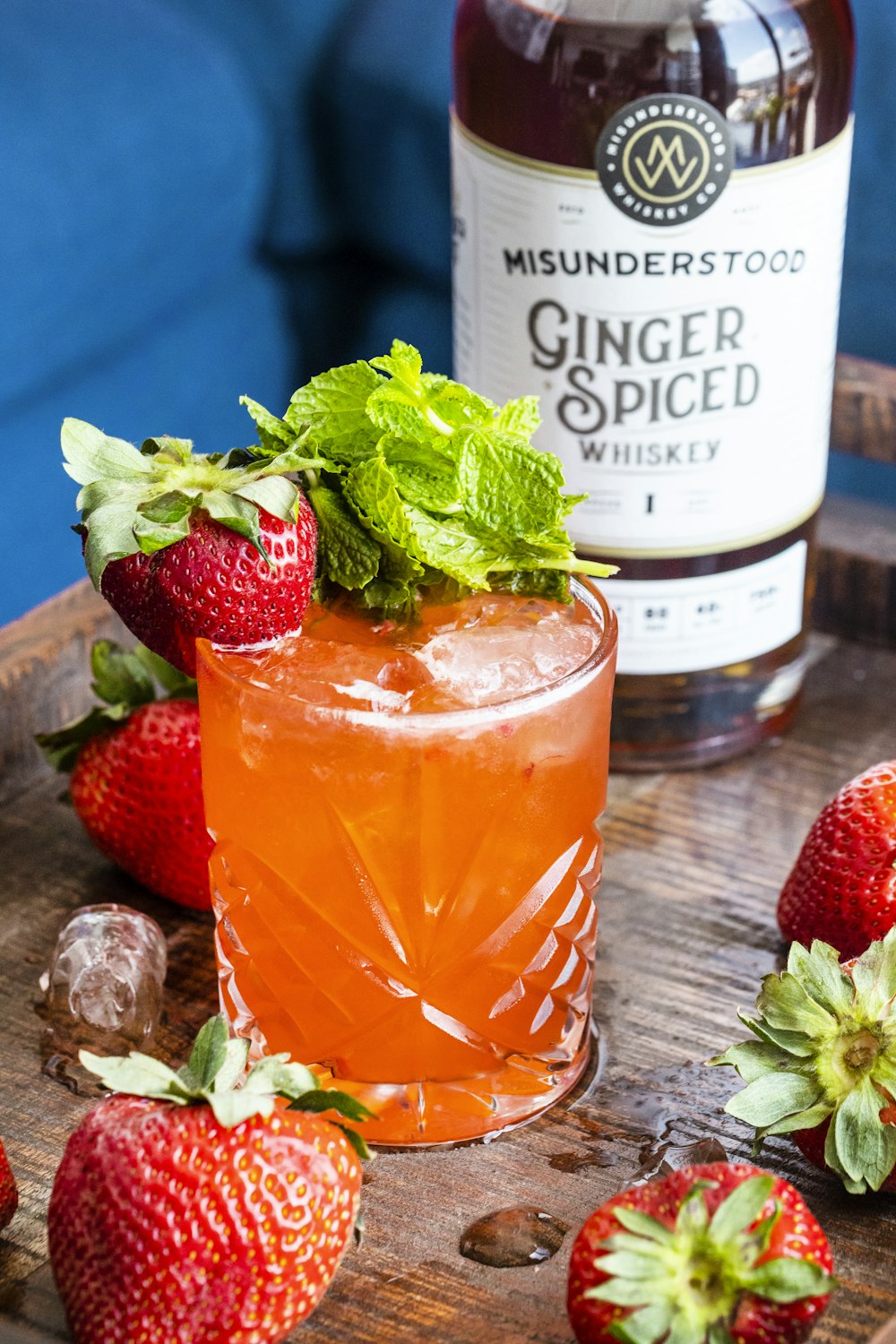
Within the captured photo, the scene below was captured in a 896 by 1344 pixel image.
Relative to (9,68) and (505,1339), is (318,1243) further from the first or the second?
(9,68)

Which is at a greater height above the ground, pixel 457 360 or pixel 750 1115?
pixel 457 360

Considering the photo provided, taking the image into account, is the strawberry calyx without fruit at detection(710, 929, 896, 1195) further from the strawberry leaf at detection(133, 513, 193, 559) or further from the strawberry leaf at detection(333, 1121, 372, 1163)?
the strawberry leaf at detection(133, 513, 193, 559)

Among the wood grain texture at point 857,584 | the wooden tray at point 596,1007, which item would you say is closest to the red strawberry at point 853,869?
the wooden tray at point 596,1007

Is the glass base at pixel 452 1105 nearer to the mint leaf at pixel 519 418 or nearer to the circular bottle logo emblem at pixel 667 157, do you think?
the mint leaf at pixel 519 418

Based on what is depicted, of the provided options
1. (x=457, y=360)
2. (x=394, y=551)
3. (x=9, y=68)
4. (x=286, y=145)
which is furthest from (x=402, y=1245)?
(x=286, y=145)

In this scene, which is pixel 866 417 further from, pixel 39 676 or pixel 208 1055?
pixel 208 1055
